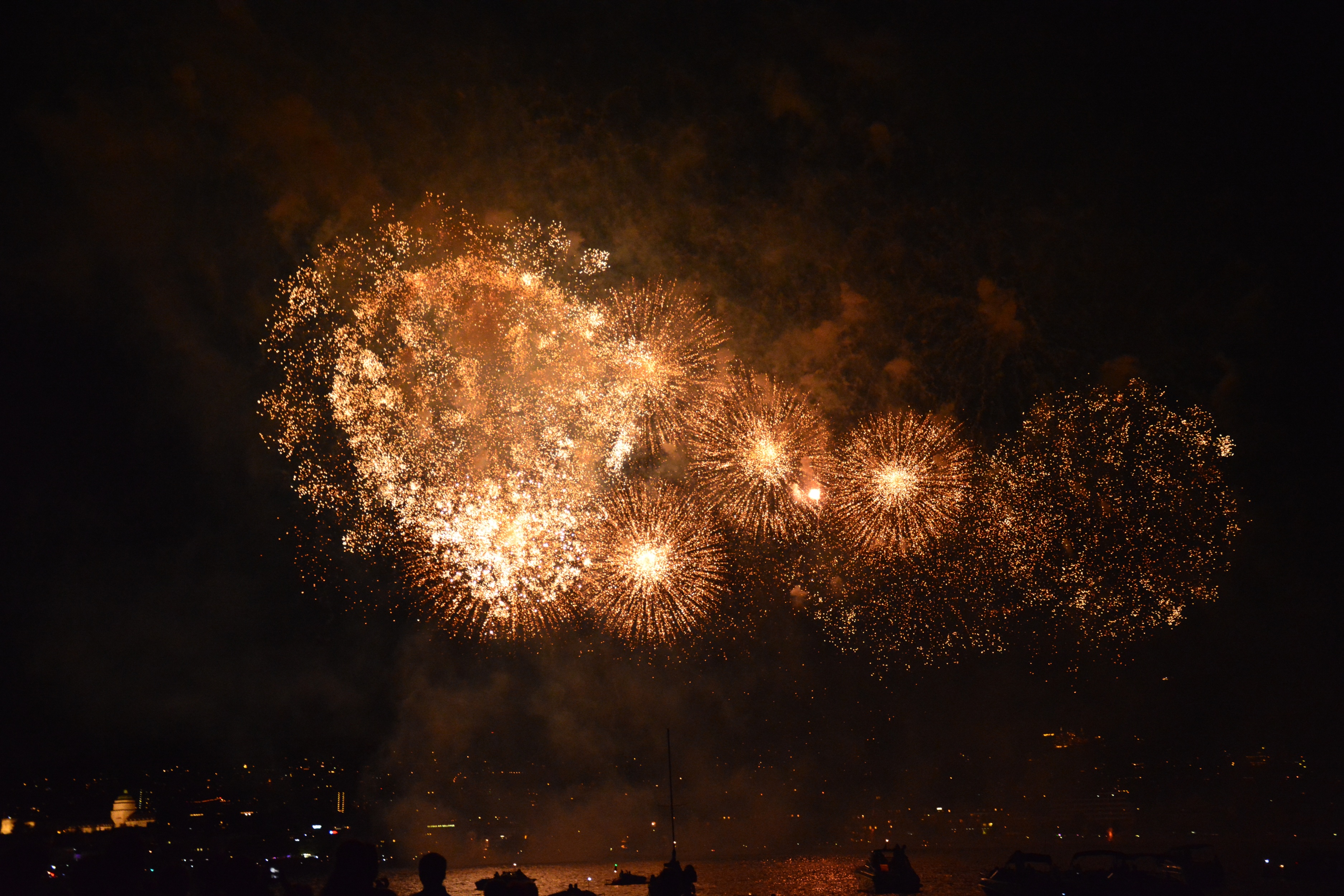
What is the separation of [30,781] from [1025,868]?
365 feet

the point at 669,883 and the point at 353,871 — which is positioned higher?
the point at 353,871

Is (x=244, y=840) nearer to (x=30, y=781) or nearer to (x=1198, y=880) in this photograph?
(x=30, y=781)

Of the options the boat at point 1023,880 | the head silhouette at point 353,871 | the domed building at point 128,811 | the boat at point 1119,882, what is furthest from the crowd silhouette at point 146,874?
the domed building at point 128,811

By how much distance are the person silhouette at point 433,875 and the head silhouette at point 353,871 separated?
0.87 ft

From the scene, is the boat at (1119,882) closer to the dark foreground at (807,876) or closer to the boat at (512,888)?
the dark foreground at (807,876)

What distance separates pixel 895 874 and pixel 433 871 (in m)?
61.7

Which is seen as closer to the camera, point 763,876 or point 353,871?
point 353,871

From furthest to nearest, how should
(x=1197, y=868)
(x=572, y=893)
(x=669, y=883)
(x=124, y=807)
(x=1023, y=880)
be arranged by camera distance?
1. (x=124, y=807)
2. (x=1197, y=868)
3. (x=1023, y=880)
4. (x=669, y=883)
5. (x=572, y=893)

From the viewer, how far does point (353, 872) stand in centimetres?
491

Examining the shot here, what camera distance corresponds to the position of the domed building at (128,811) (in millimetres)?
108125

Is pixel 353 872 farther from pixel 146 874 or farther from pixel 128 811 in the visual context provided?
pixel 128 811

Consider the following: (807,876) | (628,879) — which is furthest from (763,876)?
(628,879)

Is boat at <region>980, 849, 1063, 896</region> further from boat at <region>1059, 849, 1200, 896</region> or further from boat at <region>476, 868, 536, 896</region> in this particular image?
boat at <region>476, 868, 536, 896</region>

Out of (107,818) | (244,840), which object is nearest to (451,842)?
(244,840)
